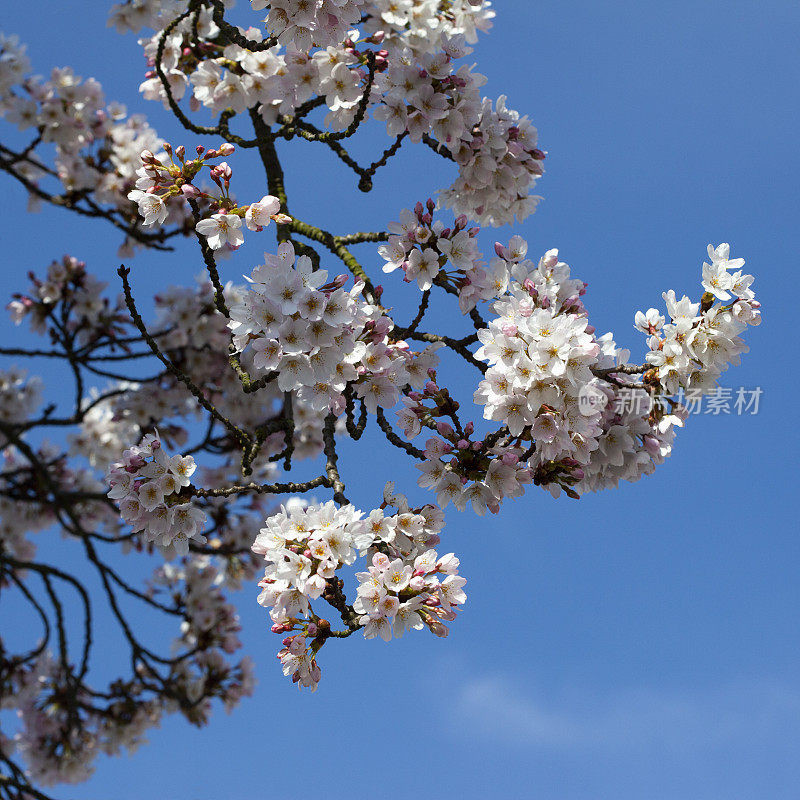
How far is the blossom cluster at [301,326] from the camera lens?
2.97m

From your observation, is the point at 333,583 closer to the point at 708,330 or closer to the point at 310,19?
the point at 708,330

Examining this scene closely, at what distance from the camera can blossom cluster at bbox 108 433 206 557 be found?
3289 millimetres

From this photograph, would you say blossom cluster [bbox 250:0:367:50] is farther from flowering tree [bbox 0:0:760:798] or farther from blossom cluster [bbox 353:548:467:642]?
blossom cluster [bbox 353:548:467:642]

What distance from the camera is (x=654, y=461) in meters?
3.54

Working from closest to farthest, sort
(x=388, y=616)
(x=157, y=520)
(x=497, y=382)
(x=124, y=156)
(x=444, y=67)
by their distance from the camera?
1. (x=388, y=616)
2. (x=497, y=382)
3. (x=157, y=520)
4. (x=444, y=67)
5. (x=124, y=156)

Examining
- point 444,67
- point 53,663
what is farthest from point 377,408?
point 53,663

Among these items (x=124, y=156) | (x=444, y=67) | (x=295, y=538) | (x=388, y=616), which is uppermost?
(x=124, y=156)

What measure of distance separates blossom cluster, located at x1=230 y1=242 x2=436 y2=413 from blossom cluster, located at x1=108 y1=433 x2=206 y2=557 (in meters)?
0.61

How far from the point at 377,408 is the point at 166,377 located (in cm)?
456

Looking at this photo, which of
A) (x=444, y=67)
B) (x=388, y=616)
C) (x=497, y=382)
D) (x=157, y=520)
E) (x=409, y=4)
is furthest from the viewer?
(x=409, y=4)

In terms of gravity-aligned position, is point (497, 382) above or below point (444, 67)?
below

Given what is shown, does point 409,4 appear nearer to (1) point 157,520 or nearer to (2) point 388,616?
(1) point 157,520

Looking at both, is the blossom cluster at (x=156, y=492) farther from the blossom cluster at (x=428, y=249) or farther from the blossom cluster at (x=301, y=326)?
the blossom cluster at (x=428, y=249)

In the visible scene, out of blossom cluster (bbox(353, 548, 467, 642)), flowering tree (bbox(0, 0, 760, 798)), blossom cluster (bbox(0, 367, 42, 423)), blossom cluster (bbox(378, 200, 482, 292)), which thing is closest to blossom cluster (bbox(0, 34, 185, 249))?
flowering tree (bbox(0, 0, 760, 798))
